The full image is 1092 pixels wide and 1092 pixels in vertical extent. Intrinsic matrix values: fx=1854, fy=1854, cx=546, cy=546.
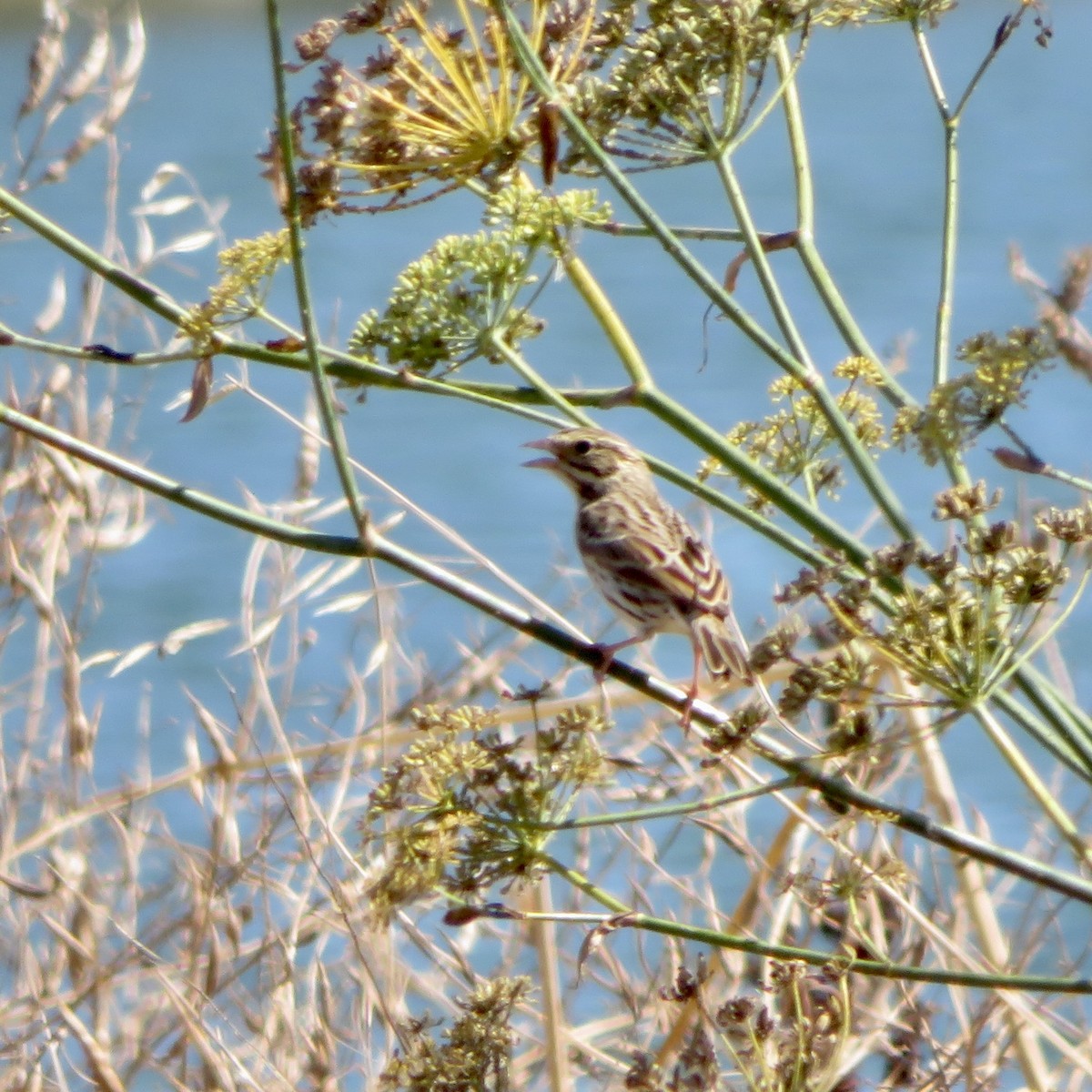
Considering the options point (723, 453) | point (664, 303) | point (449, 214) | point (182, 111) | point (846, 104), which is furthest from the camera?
point (846, 104)

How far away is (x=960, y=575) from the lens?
2.40 m

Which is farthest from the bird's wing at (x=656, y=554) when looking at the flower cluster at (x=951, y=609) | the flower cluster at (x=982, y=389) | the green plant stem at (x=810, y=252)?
the flower cluster at (x=982, y=389)

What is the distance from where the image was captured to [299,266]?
2.45 metres

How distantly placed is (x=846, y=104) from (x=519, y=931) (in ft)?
60.7

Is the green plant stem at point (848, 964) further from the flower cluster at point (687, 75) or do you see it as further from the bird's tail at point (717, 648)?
the bird's tail at point (717, 648)

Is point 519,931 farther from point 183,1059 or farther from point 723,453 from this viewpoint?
point 723,453

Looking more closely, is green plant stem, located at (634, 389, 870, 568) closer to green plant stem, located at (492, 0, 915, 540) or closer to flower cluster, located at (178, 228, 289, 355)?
green plant stem, located at (492, 0, 915, 540)

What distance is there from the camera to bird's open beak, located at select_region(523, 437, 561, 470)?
4678mm

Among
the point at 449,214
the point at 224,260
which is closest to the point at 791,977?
the point at 224,260

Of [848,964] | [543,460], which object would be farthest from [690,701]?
[543,460]

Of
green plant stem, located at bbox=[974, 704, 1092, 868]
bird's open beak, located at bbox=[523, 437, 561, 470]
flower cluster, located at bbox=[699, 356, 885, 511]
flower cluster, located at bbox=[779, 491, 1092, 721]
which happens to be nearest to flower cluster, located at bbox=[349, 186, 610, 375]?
flower cluster, located at bbox=[699, 356, 885, 511]

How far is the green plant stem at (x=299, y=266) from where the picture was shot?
91.8 inches

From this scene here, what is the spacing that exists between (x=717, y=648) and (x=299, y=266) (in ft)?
5.58

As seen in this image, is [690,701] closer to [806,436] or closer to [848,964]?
[848,964]
